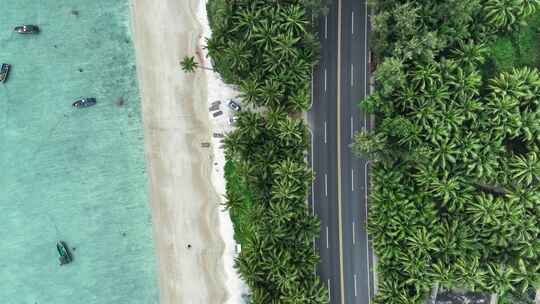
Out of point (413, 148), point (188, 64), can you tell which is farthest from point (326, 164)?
point (188, 64)

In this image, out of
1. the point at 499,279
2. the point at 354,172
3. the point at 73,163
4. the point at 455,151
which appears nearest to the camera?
the point at 455,151

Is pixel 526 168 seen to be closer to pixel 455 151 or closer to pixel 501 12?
pixel 455 151

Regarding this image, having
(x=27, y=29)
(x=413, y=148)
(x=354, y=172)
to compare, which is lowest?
(x=354, y=172)

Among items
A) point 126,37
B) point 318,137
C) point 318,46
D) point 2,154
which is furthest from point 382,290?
point 2,154

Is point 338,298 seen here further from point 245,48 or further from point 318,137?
point 245,48

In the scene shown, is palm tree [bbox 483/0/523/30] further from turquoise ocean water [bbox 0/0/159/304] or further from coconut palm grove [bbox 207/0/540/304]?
turquoise ocean water [bbox 0/0/159/304]

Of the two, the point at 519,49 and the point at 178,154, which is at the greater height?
the point at 519,49

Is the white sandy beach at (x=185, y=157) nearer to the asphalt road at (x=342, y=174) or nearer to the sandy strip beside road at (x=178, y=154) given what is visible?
the sandy strip beside road at (x=178, y=154)
